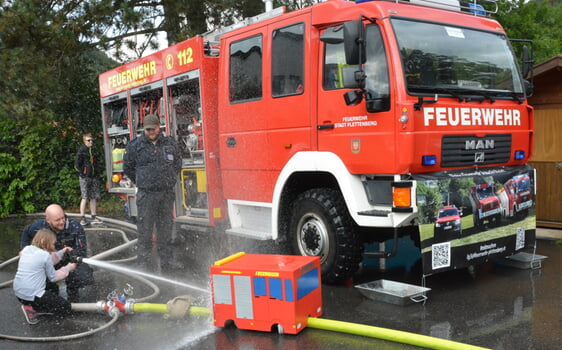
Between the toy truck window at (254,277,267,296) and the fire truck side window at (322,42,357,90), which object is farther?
the fire truck side window at (322,42,357,90)

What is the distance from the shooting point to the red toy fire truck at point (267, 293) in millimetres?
4418

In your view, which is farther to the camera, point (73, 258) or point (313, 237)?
point (313, 237)

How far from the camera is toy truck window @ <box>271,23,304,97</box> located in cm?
598

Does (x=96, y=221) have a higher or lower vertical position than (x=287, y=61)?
lower

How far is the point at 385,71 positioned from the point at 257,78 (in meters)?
1.90

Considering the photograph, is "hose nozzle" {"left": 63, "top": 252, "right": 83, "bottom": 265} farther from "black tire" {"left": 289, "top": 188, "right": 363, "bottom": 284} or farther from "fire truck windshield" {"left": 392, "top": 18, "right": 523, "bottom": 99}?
"fire truck windshield" {"left": 392, "top": 18, "right": 523, "bottom": 99}

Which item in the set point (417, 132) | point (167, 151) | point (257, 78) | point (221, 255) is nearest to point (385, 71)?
point (417, 132)

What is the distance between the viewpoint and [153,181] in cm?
696

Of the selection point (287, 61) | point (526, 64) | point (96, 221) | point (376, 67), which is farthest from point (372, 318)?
point (96, 221)

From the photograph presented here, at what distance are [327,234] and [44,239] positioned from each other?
279 centimetres

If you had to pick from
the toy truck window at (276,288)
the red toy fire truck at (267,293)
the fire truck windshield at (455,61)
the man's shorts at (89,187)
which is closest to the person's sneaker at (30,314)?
the red toy fire truck at (267,293)

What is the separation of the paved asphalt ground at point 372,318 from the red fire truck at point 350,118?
17.6 inches

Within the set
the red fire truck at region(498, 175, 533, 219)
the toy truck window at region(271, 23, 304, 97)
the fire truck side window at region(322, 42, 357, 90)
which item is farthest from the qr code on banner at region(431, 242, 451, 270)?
the toy truck window at region(271, 23, 304, 97)

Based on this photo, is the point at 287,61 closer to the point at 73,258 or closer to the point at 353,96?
the point at 353,96
